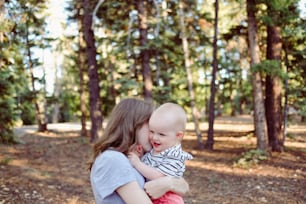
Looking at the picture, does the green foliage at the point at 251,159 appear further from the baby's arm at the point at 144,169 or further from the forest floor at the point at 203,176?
the baby's arm at the point at 144,169

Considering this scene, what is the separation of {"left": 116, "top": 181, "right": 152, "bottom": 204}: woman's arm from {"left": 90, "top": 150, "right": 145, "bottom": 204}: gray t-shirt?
0.09 ft

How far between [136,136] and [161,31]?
50.0ft

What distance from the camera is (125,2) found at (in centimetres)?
1684

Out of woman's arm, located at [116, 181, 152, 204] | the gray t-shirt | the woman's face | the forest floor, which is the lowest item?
the forest floor

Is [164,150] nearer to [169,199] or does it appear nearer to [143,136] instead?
[143,136]

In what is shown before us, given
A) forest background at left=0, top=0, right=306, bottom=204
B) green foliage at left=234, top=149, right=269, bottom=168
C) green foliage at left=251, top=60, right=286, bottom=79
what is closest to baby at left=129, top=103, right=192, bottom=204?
forest background at left=0, top=0, right=306, bottom=204

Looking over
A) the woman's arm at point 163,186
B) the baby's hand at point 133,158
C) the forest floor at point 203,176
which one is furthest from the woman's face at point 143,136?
the forest floor at point 203,176

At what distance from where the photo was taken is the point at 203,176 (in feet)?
35.4

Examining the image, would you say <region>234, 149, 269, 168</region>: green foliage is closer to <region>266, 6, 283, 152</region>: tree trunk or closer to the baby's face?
<region>266, 6, 283, 152</region>: tree trunk

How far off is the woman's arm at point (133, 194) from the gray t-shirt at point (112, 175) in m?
0.03

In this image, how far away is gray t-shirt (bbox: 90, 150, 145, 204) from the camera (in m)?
2.15

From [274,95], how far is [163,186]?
1202cm

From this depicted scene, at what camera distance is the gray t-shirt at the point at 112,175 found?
2152mm

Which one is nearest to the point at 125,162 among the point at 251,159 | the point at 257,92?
the point at 251,159
